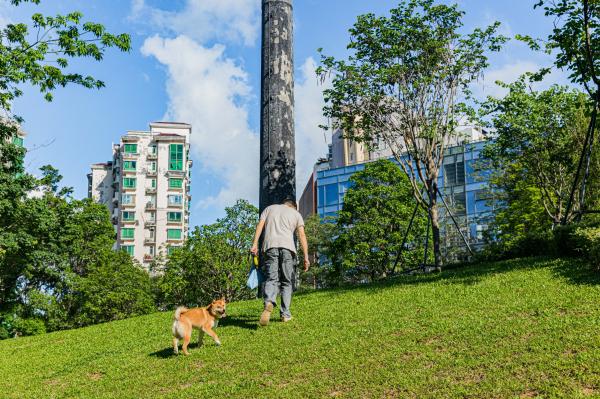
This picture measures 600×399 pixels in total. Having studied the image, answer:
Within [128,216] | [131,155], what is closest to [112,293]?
[128,216]

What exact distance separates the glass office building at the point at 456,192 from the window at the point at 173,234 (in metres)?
24.2

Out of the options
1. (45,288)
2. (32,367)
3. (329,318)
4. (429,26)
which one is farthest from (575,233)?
(45,288)

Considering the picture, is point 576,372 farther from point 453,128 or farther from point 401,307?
point 453,128

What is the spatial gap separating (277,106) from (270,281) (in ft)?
17.9

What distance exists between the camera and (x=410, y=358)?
24.9ft

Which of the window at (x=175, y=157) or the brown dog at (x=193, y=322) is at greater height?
the window at (x=175, y=157)

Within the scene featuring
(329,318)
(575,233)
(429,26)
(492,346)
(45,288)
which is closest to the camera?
(492,346)

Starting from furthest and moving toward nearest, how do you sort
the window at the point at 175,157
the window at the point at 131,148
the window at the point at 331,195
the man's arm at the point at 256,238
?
the window at the point at 175,157
the window at the point at 131,148
the window at the point at 331,195
the man's arm at the point at 256,238

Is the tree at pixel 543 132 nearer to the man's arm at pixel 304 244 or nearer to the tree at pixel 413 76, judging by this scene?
the tree at pixel 413 76

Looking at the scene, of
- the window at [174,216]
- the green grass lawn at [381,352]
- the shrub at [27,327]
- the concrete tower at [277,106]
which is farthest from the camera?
the window at [174,216]

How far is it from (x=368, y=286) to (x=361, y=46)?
9.96 meters

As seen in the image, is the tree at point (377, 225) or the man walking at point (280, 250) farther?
the tree at point (377, 225)

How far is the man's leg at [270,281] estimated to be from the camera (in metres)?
10.3

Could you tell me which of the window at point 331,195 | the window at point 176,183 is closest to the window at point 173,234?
the window at point 176,183
